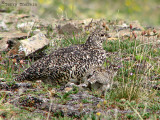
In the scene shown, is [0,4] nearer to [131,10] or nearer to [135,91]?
[131,10]

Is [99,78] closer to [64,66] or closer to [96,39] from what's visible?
[64,66]

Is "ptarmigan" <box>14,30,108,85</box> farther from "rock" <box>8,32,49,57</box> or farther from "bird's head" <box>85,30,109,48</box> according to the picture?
"rock" <box>8,32,49,57</box>

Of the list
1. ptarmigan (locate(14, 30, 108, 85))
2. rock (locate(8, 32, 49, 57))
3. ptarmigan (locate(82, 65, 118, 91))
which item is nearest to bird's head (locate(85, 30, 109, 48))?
ptarmigan (locate(14, 30, 108, 85))

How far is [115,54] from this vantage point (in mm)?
7941

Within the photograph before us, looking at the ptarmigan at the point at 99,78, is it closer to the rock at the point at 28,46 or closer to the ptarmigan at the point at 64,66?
the ptarmigan at the point at 64,66

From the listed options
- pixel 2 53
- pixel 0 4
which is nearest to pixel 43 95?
pixel 2 53

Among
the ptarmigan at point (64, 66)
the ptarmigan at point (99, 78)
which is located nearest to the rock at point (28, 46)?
the ptarmigan at point (64, 66)

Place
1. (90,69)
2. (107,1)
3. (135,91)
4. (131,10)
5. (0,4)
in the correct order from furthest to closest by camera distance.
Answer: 1. (107,1)
2. (131,10)
3. (0,4)
4. (90,69)
5. (135,91)

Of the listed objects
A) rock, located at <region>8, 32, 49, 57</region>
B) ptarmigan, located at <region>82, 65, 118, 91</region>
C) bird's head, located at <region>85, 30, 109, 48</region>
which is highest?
bird's head, located at <region>85, 30, 109, 48</region>

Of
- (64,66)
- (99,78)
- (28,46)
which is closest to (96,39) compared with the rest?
(64,66)

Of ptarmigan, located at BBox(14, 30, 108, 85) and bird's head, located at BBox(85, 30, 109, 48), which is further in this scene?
bird's head, located at BBox(85, 30, 109, 48)

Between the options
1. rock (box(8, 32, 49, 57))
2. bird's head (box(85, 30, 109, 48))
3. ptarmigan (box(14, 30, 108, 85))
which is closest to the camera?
ptarmigan (box(14, 30, 108, 85))

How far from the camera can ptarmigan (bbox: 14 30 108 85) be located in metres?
6.23

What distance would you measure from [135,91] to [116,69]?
1.09 m
